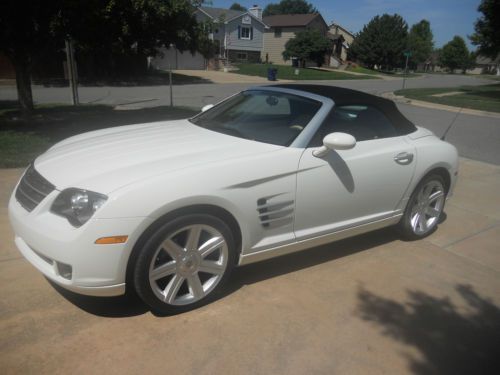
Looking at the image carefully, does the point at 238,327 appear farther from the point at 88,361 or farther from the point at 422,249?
the point at 422,249

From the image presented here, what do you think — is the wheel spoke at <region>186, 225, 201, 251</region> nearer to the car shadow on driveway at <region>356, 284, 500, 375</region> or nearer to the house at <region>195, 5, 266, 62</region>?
the car shadow on driveway at <region>356, 284, 500, 375</region>

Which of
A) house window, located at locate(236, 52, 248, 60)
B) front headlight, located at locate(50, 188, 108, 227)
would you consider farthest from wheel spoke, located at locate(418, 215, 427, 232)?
house window, located at locate(236, 52, 248, 60)

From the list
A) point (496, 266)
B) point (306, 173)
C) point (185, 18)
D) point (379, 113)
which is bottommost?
point (496, 266)

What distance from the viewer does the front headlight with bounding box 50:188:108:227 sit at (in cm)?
262

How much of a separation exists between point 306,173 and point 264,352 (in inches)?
52.0

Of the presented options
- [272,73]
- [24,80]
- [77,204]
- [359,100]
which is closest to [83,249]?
[77,204]

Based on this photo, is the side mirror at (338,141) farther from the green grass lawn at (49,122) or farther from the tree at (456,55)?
the tree at (456,55)

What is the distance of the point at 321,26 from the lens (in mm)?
58438

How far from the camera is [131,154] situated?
3.15 metres

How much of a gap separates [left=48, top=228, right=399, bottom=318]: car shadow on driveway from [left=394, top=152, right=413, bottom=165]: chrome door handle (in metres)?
0.93

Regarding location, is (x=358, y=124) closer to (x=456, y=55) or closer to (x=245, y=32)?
(x=245, y=32)

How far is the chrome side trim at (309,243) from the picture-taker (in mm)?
3262

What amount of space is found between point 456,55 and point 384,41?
136 ft

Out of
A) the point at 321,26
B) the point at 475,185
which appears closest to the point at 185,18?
the point at 475,185
